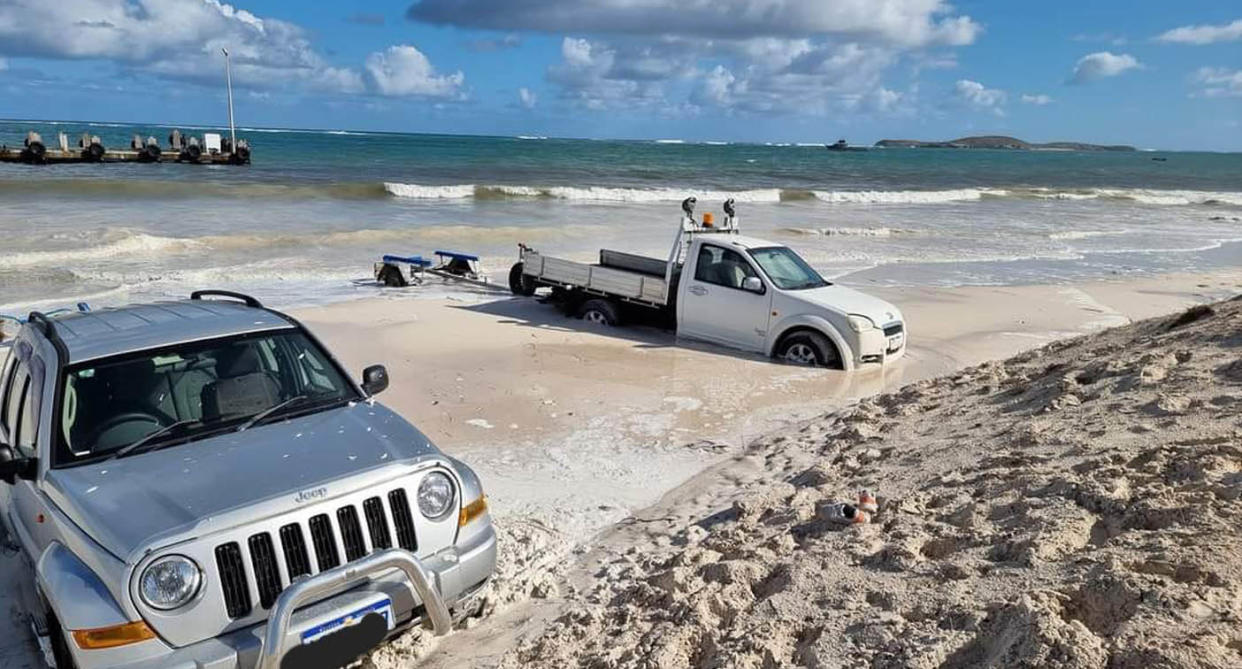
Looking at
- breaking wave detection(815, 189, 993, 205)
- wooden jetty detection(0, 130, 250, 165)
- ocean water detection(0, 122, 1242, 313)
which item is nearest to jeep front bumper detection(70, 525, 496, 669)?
ocean water detection(0, 122, 1242, 313)

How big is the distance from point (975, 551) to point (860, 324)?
637 centimetres

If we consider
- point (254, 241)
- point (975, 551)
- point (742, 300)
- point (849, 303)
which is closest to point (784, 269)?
point (742, 300)

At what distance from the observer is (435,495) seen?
4023 mm

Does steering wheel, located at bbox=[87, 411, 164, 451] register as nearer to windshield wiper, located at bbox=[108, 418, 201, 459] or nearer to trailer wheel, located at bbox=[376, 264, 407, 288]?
windshield wiper, located at bbox=[108, 418, 201, 459]

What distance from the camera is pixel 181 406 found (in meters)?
4.61

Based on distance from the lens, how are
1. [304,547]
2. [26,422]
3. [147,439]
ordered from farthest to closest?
[26,422] < [147,439] < [304,547]

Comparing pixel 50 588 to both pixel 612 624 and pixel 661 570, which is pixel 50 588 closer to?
pixel 612 624

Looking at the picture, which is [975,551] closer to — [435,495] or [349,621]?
[435,495]

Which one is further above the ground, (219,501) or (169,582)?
(219,501)

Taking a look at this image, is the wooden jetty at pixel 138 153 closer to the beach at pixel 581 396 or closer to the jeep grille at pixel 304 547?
the beach at pixel 581 396

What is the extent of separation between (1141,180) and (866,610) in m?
75.8

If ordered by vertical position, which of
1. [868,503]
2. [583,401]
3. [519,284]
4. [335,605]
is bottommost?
[583,401]

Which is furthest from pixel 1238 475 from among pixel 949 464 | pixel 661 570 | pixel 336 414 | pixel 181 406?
pixel 181 406

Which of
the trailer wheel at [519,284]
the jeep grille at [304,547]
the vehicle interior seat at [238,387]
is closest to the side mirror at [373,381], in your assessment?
the vehicle interior seat at [238,387]
